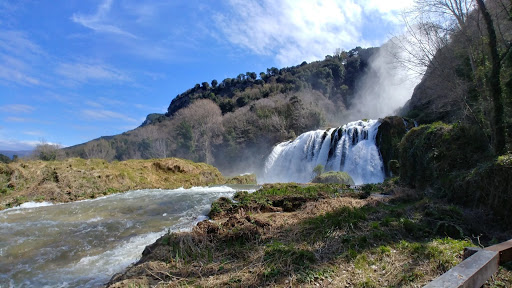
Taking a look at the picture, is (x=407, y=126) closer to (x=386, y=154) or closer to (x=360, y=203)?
(x=386, y=154)

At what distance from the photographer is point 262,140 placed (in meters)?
41.9

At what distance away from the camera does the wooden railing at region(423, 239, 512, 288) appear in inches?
64.1

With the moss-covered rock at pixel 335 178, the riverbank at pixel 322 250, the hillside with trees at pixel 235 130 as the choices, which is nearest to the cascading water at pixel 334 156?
the moss-covered rock at pixel 335 178

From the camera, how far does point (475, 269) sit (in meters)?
1.83

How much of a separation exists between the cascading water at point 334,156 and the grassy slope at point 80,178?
8881 mm

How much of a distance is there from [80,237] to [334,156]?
18.9 meters

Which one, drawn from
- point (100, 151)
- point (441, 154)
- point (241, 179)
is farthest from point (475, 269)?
point (100, 151)

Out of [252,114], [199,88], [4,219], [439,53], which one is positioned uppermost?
[199,88]

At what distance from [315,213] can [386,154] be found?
1650 centimetres

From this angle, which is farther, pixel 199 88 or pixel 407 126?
pixel 199 88

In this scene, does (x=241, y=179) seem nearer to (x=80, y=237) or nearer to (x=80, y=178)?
(x=80, y=178)

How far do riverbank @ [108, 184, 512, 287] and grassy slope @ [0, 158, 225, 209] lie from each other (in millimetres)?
12109

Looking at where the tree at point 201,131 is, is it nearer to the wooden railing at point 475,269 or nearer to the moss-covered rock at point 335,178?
the moss-covered rock at point 335,178

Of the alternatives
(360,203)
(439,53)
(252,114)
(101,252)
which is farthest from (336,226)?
(252,114)
